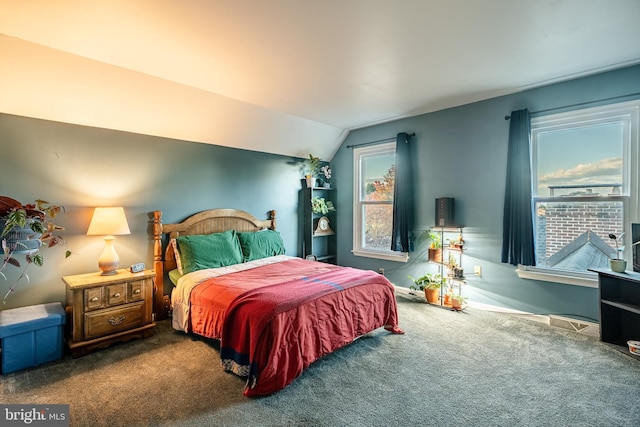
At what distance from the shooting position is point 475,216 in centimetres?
366

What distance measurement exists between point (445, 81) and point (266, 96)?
196 cm

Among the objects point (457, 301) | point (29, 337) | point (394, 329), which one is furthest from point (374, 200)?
point (29, 337)

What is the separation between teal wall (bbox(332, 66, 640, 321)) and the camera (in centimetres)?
297

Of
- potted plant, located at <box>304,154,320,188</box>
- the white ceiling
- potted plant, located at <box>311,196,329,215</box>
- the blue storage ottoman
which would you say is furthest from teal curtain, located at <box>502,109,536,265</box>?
the blue storage ottoman

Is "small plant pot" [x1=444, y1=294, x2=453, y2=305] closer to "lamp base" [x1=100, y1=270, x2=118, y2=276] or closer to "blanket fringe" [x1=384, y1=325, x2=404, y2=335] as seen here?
"blanket fringe" [x1=384, y1=325, x2=404, y2=335]

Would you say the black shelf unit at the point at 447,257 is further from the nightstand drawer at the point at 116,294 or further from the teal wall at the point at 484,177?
the nightstand drawer at the point at 116,294

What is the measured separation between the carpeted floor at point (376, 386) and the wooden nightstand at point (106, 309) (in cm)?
12

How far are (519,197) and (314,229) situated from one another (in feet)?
9.58

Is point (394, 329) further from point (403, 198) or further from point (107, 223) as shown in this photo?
point (107, 223)

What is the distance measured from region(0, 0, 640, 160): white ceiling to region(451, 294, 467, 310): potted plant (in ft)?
7.88

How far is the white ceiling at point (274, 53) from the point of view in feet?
6.37

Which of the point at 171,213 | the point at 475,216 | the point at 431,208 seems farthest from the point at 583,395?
the point at 171,213

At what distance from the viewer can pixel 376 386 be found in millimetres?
2082

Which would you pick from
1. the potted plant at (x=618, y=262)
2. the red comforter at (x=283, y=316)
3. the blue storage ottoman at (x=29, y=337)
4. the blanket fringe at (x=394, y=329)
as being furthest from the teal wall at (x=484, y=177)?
the blue storage ottoman at (x=29, y=337)
